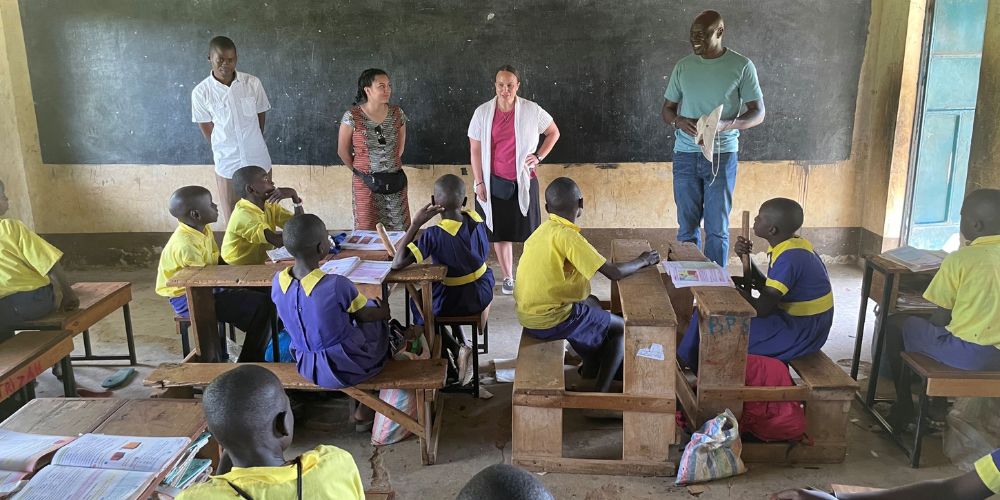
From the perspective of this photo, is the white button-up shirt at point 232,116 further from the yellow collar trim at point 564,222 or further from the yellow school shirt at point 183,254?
the yellow collar trim at point 564,222

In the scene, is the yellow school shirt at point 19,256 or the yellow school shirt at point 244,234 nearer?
the yellow school shirt at point 19,256

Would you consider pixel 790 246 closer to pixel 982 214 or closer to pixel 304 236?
pixel 982 214

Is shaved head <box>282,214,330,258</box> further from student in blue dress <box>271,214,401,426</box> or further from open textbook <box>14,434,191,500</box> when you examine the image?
open textbook <box>14,434,191,500</box>

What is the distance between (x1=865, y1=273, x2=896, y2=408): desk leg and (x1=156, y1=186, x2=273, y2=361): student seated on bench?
3.08 meters

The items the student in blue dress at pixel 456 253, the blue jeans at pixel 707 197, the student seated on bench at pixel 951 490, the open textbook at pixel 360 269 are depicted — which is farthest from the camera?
the blue jeans at pixel 707 197

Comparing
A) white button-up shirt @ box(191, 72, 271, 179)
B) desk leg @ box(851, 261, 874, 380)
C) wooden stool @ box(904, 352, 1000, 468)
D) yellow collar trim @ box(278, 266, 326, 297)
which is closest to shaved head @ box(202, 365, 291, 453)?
yellow collar trim @ box(278, 266, 326, 297)

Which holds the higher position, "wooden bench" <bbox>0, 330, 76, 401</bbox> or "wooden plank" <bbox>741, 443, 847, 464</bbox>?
"wooden bench" <bbox>0, 330, 76, 401</bbox>

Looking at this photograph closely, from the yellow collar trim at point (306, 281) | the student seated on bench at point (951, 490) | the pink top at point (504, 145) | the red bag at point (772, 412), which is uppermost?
the pink top at point (504, 145)

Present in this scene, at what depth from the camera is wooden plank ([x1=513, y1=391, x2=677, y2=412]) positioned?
9.95 feet

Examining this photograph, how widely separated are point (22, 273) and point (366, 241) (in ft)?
5.46

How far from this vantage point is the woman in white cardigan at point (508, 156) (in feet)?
16.7

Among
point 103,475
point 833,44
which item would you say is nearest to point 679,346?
point 103,475

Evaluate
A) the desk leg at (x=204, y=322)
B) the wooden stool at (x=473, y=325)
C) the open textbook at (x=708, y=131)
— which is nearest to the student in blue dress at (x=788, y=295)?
the wooden stool at (x=473, y=325)

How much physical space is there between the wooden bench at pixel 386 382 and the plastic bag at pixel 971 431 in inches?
88.4
